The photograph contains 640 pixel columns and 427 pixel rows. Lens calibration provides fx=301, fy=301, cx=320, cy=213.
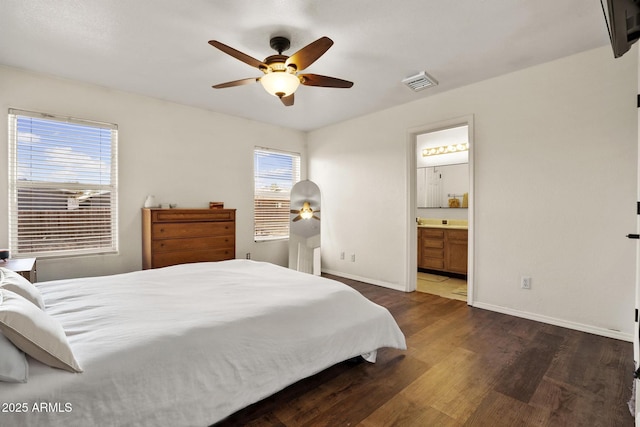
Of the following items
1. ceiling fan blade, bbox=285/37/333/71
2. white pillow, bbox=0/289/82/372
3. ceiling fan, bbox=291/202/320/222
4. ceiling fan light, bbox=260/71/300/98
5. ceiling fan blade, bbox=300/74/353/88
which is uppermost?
ceiling fan blade, bbox=285/37/333/71

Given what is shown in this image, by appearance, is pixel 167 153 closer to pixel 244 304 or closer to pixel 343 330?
pixel 244 304

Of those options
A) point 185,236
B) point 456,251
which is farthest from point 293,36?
point 456,251

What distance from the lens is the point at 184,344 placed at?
4.41 feet

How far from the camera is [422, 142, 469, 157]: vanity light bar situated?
5110mm

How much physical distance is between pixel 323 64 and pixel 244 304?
230 cm

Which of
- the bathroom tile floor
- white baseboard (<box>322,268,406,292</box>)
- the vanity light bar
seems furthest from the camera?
the vanity light bar

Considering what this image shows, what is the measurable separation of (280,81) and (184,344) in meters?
1.92

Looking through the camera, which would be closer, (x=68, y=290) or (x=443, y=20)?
(x=68, y=290)

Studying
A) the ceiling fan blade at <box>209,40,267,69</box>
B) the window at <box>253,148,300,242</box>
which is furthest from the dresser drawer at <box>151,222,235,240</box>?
the ceiling fan blade at <box>209,40,267,69</box>

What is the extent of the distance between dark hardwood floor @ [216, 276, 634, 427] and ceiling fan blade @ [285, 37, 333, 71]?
2.17m

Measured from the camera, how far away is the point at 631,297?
2.52 m

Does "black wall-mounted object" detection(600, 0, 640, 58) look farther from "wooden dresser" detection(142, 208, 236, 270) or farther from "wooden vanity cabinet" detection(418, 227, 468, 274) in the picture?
"wooden dresser" detection(142, 208, 236, 270)

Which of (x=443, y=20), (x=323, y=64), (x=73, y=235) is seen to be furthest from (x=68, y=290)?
(x=443, y=20)

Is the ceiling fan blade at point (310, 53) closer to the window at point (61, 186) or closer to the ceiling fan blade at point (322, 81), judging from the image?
the ceiling fan blade at point (322, 81)
